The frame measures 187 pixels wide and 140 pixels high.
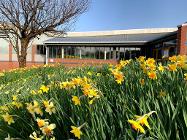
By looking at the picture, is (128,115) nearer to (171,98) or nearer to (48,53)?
(171,98)

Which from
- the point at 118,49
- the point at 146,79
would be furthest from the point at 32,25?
the point at 118,49

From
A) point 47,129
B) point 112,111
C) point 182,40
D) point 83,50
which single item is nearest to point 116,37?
point 83,50

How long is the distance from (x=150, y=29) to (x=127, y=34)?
3.58 meters

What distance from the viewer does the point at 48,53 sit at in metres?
51.2

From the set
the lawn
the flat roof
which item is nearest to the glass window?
the flat roof

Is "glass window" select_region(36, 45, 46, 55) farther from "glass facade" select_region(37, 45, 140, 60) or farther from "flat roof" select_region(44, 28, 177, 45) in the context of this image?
"glass facade" select_region(37, 45, 140, 60)

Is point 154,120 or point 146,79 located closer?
point 154,120

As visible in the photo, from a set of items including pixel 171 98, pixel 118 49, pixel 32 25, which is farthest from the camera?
pixel 118 49

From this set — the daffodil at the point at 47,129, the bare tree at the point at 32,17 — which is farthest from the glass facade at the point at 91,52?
the daffodil at the point at 47,129

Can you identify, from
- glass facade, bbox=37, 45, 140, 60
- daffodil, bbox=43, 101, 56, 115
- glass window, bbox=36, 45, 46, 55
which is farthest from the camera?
glass window, bbox=36, 45, 46, 55

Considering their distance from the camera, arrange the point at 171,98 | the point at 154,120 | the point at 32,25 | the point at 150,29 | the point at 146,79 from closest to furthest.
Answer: the point at 154,120 → the point at 171,98 → the point at 146,79 → the point at 32,25 → the point at 150,29

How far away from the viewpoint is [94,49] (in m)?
49.5

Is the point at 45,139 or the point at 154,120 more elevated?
the point at 154,120

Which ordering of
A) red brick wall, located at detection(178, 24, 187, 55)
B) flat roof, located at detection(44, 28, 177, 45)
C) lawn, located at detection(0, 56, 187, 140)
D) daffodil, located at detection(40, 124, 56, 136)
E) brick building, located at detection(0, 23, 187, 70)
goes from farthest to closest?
brick building, located at detection(0, 23, 187, 70) → flat roof, located at detection(44, 28, 177, 45) → red brick wall, located at detection(178, 24, 187, 55) → daffodil, located at detection(40, 124, 56, 136) → lawn, located at detection(0, 56, 187, 140)
